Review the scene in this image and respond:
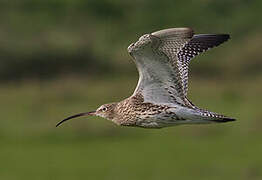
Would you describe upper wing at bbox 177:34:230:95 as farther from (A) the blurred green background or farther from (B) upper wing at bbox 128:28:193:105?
(A) the blurred green background

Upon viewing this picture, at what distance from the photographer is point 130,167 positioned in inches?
671

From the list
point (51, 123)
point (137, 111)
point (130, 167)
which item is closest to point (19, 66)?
point (51, 123)

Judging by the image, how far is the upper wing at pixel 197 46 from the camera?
1040 centimetres

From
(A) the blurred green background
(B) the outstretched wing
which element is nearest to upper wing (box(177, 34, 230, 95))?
→ (B) the outstretched wing

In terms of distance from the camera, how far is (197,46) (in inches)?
427

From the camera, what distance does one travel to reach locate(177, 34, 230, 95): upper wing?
10.4 meters

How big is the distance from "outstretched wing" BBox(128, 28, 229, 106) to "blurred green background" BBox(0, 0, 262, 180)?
638 centimetres

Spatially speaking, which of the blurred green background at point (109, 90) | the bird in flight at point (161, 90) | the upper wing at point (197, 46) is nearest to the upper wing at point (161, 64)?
the bird in flight at point (161, 90)

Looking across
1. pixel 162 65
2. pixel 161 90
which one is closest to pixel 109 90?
pixel 161 90

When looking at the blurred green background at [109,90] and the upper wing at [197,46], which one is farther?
the blurred green background at [109,90]

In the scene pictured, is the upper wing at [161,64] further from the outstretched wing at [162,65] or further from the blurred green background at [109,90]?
the blurred green background at [109,90]

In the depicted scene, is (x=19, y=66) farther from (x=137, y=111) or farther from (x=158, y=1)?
(x=137, y=111)

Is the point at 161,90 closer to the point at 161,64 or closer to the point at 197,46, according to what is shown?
the point at 161,64

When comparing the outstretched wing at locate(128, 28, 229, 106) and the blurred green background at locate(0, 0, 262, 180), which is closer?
the outstretched wing at locate(128, 28, 229, 106)
